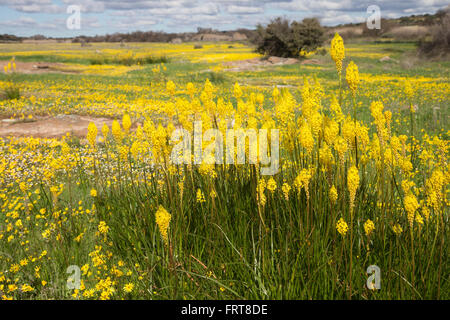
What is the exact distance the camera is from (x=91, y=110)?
39.4ft

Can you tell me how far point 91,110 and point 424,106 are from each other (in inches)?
426

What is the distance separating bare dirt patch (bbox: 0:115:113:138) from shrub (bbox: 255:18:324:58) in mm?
31585

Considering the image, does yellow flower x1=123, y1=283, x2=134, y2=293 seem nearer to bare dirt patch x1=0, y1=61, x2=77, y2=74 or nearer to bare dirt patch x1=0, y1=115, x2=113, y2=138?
bare dirt patch x1=0, y1=115, x2=113, y2=138

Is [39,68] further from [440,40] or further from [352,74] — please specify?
[440,40]

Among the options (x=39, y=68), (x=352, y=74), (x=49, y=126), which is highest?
(x=39, y=68)

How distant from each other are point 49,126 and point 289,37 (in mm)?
33167

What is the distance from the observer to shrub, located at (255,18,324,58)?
38.6 metres

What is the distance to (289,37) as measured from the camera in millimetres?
38438

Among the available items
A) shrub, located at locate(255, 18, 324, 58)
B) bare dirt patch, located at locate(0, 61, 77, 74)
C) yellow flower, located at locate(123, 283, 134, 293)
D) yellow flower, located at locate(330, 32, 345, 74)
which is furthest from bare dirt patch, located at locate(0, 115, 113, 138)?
shrub, located at locate(255, 18, 324, 58)

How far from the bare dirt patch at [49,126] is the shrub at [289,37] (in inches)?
1244

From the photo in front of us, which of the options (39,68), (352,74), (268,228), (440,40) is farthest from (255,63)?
(352,74)

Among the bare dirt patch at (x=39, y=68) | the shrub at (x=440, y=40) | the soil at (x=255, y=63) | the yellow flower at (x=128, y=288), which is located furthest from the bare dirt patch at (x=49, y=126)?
the shrub at (x=440, y=40)

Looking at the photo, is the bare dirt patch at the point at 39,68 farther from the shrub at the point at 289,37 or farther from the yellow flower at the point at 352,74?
the yellow flower at the point at 352,74
